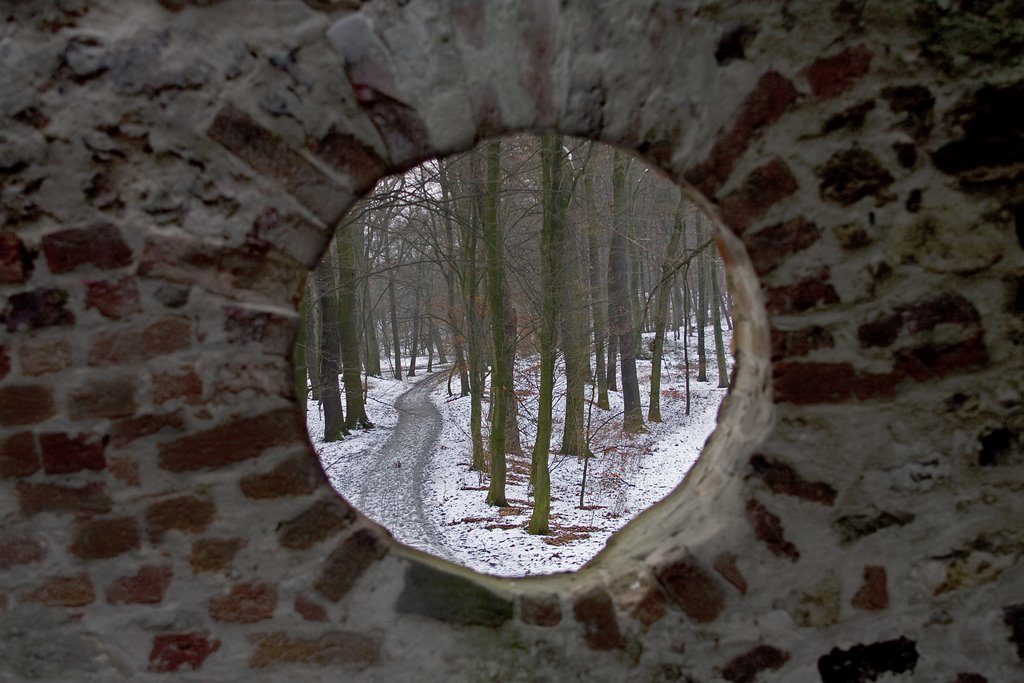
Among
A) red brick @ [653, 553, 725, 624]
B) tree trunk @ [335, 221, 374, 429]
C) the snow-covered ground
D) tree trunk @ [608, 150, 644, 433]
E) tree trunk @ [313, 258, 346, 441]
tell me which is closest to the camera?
red brick @ [653, 553, 725, 624]

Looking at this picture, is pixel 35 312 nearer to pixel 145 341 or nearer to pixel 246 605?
pixel 145 341

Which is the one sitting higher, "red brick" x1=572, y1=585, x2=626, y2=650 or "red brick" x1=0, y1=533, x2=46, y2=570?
"red brick" x1=0, y1=533, x2=46, y2=570

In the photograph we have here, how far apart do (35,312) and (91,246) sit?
21 cm

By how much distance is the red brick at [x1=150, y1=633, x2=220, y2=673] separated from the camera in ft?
4.90

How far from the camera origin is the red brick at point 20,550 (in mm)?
1491

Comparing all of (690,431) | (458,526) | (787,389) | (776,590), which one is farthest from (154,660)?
(690,431)

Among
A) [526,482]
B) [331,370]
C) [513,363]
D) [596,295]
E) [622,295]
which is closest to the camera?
[513,363]

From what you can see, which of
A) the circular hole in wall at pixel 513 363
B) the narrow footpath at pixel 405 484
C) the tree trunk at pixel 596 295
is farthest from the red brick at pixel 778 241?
the tree trunk at pixel 596 295

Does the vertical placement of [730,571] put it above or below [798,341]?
below

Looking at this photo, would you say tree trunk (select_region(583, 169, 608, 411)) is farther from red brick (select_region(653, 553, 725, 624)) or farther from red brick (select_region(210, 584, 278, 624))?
red brick (select_region(210, 584, 278, 624))

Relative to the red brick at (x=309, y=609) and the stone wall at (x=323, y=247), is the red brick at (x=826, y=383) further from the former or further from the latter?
the red brick at (x=309, y=609)

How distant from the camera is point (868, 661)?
148 centimetres

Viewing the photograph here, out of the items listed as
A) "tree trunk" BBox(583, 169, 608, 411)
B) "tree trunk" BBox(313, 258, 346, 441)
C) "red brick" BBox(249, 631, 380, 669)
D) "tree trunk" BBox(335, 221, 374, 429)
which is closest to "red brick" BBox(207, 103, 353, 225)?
"red brick" BBox(249, 631, 380, 669)

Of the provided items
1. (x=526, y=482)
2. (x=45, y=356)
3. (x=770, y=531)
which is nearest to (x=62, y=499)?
(x=45, y=356)
